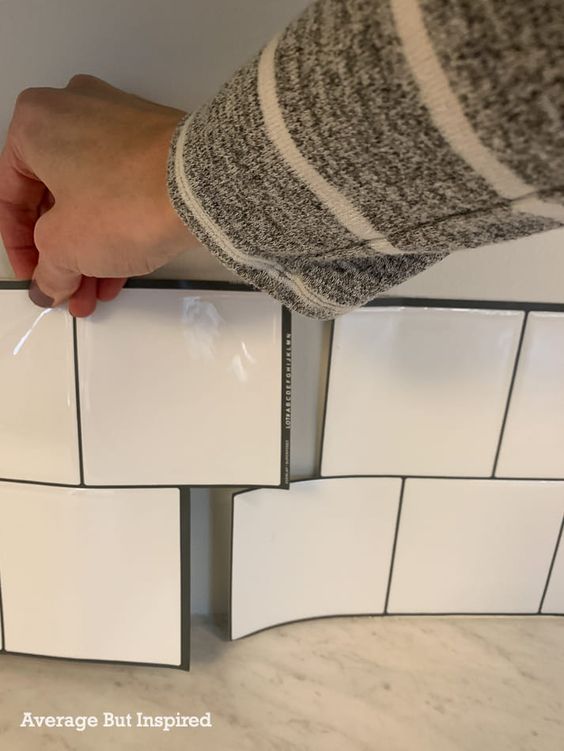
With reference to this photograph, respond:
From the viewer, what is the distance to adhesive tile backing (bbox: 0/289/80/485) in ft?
1.60

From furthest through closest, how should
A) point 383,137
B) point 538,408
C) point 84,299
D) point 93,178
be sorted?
point 538,408, point 84,299, point 93,178, point 383,137

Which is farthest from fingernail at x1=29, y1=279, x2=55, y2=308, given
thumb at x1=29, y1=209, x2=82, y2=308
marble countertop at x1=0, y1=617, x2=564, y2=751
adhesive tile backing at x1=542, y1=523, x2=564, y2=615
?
adhesive tile backing at x1=542, y1=523, x2=564, y2=615

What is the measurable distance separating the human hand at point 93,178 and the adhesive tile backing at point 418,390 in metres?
0.21

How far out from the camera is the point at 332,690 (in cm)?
59

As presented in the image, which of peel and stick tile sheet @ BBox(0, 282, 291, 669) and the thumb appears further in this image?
peel and stick tile sheet @ BBox(0, 282, 291, 669)

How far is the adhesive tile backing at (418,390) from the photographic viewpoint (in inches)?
21.2

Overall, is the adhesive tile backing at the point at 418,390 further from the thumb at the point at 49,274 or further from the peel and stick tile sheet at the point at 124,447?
the thumb at the point at 49,274

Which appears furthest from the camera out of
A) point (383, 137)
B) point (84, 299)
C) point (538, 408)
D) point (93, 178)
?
point (538, 408)

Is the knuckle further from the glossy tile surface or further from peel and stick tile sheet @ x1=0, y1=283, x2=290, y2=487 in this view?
the glossy tile surface

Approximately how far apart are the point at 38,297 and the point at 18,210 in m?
0.06

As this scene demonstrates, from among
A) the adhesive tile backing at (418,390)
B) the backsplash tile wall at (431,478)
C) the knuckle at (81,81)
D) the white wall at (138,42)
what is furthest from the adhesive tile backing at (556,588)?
the knuckle at (81,81)

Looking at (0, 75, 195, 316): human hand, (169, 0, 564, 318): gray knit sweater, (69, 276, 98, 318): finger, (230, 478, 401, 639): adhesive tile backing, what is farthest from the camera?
(230, 478, 401, 639): adhesive tile backing

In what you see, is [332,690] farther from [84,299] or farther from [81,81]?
[81,81]

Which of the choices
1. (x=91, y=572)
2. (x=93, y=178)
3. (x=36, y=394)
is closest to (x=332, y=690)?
(x=91, y=572)
